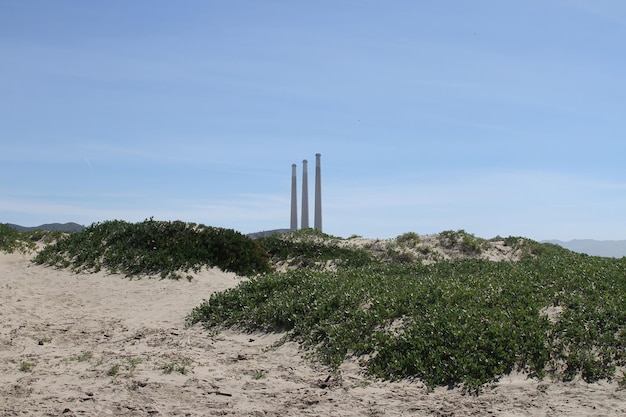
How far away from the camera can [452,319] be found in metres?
10.8

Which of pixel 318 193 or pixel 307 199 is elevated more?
pixel 318 193

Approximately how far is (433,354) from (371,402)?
1.49 m

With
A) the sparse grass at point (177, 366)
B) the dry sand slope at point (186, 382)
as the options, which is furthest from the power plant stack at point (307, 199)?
the sparse grass at point (177, 366)

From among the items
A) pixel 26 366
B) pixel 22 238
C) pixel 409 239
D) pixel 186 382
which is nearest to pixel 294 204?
pixel 409 239

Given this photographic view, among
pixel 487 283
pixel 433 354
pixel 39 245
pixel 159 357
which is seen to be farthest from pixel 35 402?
pixel 39 245

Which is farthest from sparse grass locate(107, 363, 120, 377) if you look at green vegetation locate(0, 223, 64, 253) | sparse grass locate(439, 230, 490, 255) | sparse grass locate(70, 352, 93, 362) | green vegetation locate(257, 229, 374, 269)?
sparse grass locate(439, 230, 490, 255)

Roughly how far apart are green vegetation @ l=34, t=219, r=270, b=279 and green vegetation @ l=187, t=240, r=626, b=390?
4.15m

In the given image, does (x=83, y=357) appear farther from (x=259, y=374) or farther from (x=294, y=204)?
(x=294, y=204)

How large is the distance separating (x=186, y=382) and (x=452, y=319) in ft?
14.9

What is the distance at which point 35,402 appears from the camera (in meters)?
9.04

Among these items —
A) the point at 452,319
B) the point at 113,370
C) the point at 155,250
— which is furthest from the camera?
the point at 155,250

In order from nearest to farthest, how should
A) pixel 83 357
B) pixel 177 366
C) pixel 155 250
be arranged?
pixel 177 366
pixel 83 357
pixel 155 250

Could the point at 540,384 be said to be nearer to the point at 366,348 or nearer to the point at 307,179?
the point at 366,348

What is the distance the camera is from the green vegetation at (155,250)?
18.9 meters
